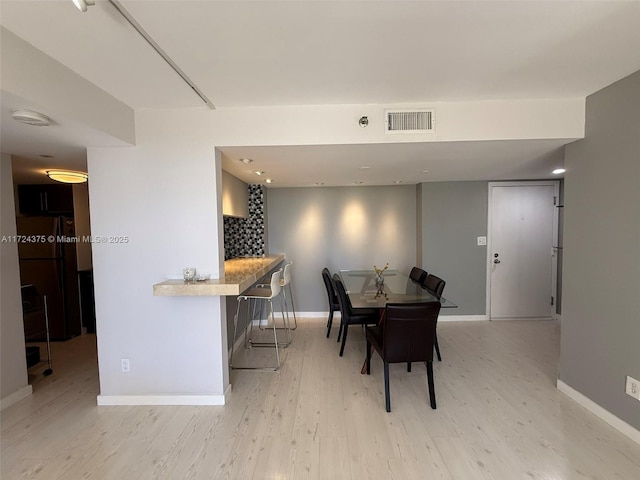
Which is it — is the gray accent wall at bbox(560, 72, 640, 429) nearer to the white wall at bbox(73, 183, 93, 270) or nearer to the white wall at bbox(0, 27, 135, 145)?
the white wall at bbox(0, 27, 135, 145)

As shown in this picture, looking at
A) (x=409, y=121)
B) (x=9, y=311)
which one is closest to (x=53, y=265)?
(x=9, y=311)

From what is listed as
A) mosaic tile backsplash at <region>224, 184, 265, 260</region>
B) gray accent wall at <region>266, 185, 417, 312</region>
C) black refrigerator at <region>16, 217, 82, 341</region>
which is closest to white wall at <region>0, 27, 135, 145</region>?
mosaic tile backsplash at <region>224, 184, 265, 260</region>

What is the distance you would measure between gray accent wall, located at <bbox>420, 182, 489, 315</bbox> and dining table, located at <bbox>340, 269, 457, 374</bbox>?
0.80 metres

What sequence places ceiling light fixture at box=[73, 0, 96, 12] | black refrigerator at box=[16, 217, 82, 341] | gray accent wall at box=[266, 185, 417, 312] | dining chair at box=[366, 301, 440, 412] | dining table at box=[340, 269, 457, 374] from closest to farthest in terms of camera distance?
ceiling light fixture at box=[73, 0, 96, 12]
dining chair at box=[366, 301, 440, 412]
dining table at box=[340, 269, 457, 374]
black refrigerator at box=[16, 217, 82, 341]
gray accent wall at box=[266, 185, 417, 312]

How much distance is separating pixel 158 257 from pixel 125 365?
938 millimetres

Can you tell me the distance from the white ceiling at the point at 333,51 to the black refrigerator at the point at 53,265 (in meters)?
1.60

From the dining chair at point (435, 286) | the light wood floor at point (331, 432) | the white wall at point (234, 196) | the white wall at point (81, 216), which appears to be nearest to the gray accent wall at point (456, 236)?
the dining chair at point (435, 286)

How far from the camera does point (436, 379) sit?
8.90 feet

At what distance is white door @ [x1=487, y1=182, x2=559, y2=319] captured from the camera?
4.27 m

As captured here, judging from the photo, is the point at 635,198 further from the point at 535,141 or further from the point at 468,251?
the point at 468,251

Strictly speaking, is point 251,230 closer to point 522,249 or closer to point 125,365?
point 125,365

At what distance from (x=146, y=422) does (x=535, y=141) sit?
12.2 ft

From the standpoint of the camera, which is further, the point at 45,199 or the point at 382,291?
the point at 45,199

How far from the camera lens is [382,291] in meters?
3.20
